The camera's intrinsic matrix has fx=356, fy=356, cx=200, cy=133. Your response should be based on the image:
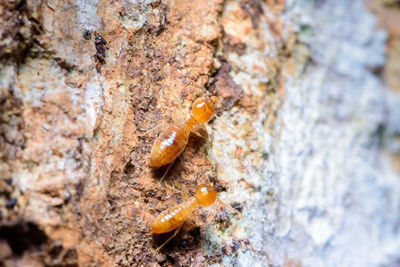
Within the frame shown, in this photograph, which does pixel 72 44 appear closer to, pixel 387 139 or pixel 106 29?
pixel 106 29

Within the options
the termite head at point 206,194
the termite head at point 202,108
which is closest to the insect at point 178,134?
the termite head at point 202,108

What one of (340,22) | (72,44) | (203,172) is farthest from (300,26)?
(72,44)

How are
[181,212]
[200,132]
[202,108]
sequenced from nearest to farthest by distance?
[181,212] → [202,108] → [200,132]

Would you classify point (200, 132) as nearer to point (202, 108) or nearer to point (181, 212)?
point (202, 108)

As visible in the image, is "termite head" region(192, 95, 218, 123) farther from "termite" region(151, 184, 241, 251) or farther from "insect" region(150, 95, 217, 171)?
"termite" region(151, 184, 241, 251)

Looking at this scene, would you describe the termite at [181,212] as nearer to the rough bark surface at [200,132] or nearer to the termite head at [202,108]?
the rough bark surface at [200,132]

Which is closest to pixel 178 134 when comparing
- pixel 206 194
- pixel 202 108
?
pixel 202 108

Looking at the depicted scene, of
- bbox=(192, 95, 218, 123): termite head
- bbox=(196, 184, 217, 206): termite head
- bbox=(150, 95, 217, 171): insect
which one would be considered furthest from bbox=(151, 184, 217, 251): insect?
bbox=(192, 95, 218, 123): termite head
